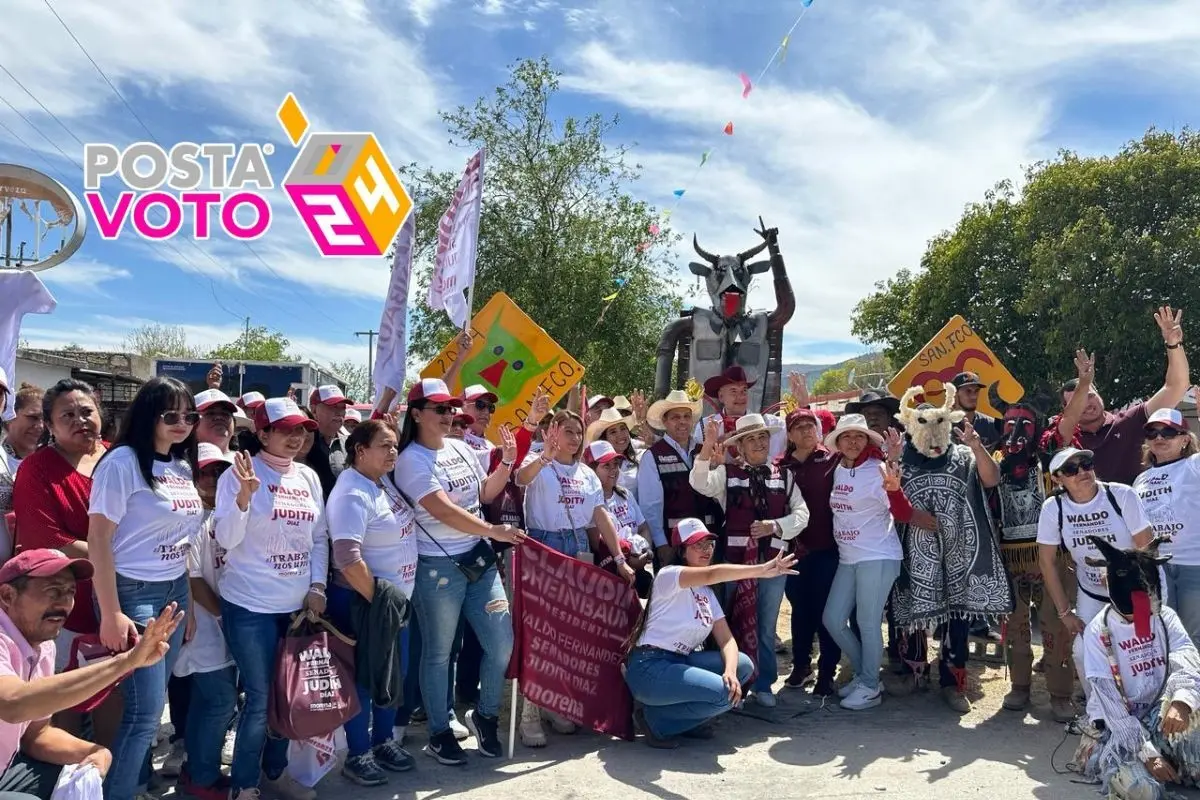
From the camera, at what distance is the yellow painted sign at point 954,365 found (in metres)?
7.79

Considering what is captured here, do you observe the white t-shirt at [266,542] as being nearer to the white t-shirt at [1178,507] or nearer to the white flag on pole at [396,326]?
the white flag on pole at [396,326]

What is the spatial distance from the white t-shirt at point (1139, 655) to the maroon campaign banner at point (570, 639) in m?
2.41

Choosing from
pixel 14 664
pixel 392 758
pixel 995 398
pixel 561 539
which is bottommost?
pixel 392 758

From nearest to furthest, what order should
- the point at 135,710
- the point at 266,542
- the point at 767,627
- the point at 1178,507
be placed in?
the point at 135,710 < the point at 266,542 < the point at 1178,507 < the point at 767,627

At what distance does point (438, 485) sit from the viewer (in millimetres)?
4336

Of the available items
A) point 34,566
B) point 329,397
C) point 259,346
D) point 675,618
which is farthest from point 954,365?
point 259,346

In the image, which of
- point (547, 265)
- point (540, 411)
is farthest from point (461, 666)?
point (547, 265)

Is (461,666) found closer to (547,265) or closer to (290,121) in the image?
(290,121)

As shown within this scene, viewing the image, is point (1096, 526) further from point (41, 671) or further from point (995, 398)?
point (41, 671)

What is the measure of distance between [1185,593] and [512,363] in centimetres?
480

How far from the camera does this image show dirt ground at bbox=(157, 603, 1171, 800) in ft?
13.8

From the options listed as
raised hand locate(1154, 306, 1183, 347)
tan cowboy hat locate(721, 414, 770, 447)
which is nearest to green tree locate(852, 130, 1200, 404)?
raised hand locate(1154, 306, 1183, 347)

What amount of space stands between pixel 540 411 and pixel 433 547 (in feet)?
3.52

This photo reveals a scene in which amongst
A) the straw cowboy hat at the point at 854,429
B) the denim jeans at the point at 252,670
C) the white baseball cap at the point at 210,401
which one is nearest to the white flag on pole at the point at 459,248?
the white baseball cap at the point at 210,401
